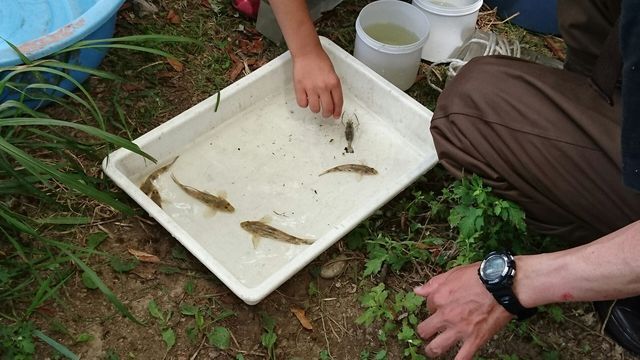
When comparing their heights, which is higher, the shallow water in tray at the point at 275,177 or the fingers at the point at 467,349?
the fingers at the point at 467,349

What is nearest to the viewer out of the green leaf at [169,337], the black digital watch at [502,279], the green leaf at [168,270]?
the black digital watch at [502,279]

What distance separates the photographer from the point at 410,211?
1.86 m

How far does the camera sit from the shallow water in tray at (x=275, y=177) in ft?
5.79

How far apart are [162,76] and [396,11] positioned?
78 centimetres

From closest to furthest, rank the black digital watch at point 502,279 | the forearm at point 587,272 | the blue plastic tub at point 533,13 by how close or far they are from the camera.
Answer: the forearm at point 587,272 < the black digital watch at point 502,279 < the blue plastic tub at point 533,13

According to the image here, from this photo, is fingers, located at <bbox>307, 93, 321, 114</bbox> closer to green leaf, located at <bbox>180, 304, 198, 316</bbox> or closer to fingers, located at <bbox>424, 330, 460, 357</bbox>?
green leaf, located at <bbox>180, 304, 198, 316</bbox>

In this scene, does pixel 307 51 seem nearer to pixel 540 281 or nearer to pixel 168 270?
pixel 168 270

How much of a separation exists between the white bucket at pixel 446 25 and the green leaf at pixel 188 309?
3.93 ft

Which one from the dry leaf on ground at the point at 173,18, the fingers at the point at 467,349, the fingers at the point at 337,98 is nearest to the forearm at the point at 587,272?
the fingers at the point at 467,349

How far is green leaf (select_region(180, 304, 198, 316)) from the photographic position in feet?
5.36

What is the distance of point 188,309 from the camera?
164 cm

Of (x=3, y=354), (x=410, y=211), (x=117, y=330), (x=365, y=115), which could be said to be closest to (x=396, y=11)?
(x=365, y=115)

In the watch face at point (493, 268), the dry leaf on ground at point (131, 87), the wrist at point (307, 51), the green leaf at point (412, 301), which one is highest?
the wrist at point (307, 51)

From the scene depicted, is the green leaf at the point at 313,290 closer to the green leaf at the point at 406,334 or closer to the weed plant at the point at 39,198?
the green leaf at the point at 406,334
